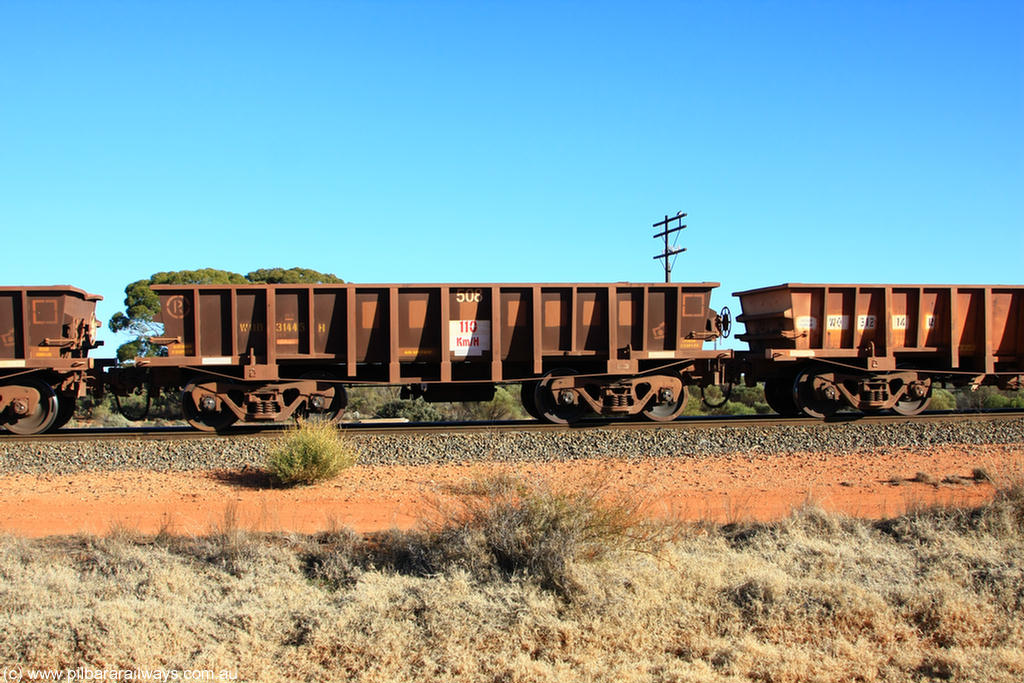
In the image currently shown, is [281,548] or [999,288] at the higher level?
[999,288]

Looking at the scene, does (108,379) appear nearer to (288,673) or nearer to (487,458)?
(487,458)

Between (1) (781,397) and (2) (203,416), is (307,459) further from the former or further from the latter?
(1) (781,397)

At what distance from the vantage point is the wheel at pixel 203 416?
13703 millimetres

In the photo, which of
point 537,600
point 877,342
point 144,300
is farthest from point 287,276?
point 537,600

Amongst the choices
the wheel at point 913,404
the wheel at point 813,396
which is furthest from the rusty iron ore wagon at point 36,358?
the wheel at point 913,404

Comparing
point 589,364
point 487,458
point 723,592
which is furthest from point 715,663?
point 589,364

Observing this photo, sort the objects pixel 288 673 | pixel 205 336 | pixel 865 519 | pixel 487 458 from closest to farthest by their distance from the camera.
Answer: pixel 288 673 < pixel 865 519 < pixel 487 458 < pixel 205 336

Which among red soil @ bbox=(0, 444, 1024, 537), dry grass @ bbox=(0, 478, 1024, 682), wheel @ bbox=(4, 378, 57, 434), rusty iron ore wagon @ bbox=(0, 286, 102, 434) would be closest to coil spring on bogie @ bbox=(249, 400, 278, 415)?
red soil @ bbox=(0, 444, 1024, 537)

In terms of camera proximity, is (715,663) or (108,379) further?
(108,379)

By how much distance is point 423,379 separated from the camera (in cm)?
1452

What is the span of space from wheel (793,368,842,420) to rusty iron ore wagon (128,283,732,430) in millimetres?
1629

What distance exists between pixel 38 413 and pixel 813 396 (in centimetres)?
1471

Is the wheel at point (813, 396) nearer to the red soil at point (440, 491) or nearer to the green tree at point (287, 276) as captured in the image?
the red soil at point (440, 491)

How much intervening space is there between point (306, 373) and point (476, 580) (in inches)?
356
